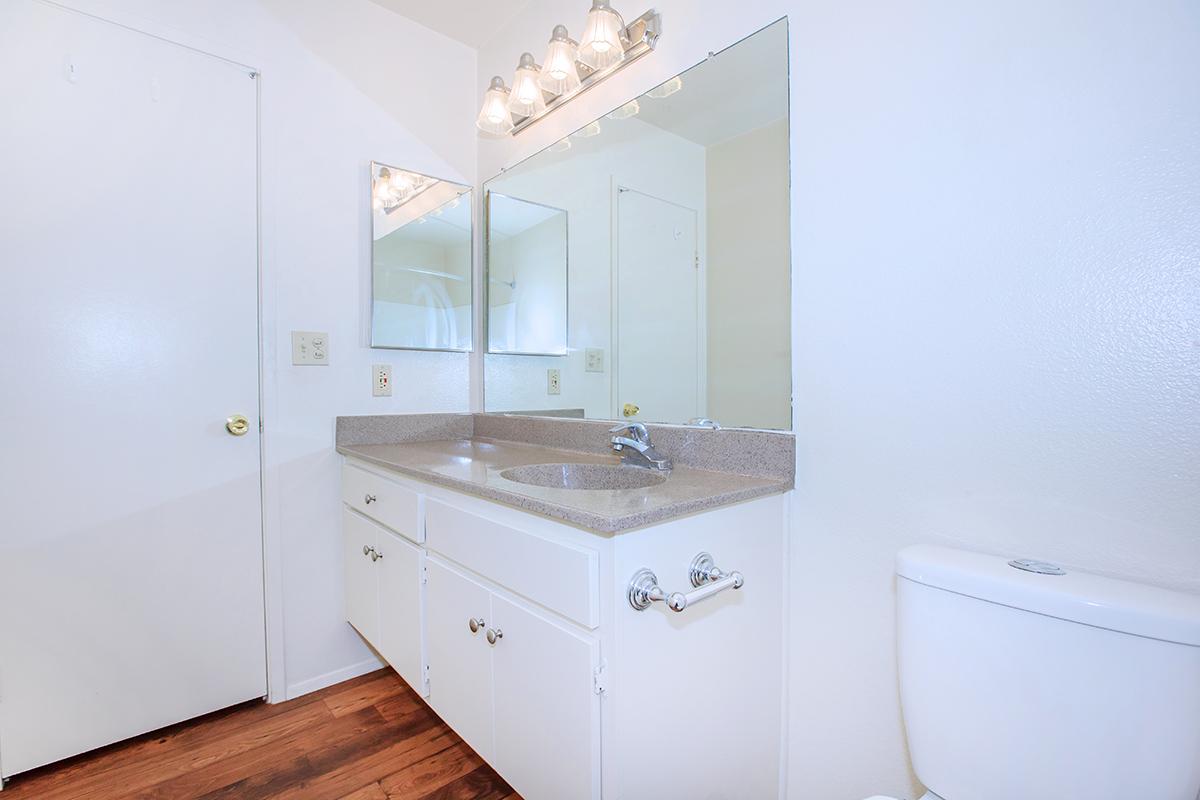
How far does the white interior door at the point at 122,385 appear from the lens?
1338mm

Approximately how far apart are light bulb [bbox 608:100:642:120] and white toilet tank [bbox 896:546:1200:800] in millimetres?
1329

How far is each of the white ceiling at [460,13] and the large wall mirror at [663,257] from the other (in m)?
0.53

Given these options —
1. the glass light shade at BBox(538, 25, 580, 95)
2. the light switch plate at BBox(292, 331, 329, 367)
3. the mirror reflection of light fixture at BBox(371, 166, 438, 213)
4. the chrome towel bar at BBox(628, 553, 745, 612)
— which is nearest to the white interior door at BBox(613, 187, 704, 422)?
the glass light shade at BBox(538, 25, 580, 95)

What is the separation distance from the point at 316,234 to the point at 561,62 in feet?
3.16

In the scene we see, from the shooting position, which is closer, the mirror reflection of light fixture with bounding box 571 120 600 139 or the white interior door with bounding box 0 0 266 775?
the white interior door with bounding box 0 0 266 775

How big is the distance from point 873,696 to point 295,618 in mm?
1693

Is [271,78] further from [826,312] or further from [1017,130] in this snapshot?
[1017,130]

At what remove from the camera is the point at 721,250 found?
4.33ft

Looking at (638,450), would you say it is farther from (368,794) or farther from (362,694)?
(362,694)

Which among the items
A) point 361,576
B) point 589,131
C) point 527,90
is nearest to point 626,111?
point 589,131

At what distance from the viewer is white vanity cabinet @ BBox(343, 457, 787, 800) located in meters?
0.85

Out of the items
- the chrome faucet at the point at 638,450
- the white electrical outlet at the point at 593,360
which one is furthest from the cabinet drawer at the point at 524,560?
the white electrical outlet at the point at 593,360

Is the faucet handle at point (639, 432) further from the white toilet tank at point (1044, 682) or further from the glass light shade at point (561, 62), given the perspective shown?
the glass light shade at point (561, 62)

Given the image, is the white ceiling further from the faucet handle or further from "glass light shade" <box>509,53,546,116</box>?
the faucet handle
